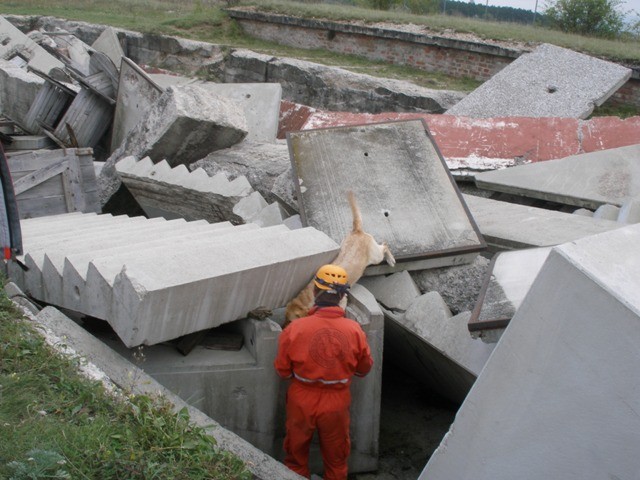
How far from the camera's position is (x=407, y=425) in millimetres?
4734

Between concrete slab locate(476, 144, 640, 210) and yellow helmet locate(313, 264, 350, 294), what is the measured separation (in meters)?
2.83

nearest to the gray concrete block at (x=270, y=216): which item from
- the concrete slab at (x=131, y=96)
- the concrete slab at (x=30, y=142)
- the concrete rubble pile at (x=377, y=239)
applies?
the concrete rubble pile at (x=377, y=239)

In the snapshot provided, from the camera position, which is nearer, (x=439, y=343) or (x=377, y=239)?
(x=439, y=343)

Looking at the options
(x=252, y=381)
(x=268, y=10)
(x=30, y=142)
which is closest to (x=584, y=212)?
(x=252, y=381)

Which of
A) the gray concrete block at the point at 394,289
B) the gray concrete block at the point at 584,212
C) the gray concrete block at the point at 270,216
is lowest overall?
the gray concrete block at the point at 394,289

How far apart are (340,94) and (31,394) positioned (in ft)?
28.9

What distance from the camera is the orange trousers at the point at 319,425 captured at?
361 cm

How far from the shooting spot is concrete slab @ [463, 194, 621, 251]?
Result: 15.6 ft

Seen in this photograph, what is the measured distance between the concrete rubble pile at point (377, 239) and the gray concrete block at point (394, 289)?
0.04ft

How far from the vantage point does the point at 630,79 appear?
9.45m

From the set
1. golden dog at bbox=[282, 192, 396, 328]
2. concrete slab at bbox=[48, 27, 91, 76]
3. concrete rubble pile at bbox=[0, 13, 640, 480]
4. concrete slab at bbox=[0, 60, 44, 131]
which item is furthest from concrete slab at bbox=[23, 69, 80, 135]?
golden dog at bbox=[282, 192, 396, 328]

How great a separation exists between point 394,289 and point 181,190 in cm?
228

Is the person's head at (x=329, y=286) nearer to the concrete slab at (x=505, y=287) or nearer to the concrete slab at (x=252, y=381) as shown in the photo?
the concrete slab at (x=252, y=381)

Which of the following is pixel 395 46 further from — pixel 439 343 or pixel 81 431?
pixel 81 431
